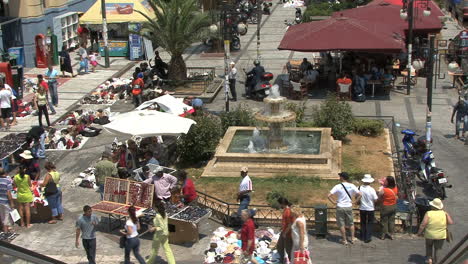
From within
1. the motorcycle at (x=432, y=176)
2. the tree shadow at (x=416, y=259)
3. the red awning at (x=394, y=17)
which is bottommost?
the tree shadow at (x=416, y=259)

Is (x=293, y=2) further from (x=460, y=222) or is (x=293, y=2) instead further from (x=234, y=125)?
(x=460, y=222)

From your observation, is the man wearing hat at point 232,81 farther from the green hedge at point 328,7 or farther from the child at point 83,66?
the green hedge at point 328,7

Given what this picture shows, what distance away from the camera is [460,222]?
14969 mm

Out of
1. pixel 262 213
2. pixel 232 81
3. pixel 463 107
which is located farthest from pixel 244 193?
pixel 232 81

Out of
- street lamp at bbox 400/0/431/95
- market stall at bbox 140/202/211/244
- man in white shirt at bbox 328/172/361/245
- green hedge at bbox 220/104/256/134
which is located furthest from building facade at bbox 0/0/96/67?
man in white shirt at bbox 328/172/361/245

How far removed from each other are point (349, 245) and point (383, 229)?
0.73m

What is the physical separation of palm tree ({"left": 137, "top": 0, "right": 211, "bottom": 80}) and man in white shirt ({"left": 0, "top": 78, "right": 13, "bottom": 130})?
667 centimetres

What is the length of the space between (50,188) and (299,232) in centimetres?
567

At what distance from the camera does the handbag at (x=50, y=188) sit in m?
15.1

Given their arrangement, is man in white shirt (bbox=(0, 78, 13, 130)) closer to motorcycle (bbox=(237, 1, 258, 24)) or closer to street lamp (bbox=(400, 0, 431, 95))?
street lamp (bbox=(400, 0, 431, 95))

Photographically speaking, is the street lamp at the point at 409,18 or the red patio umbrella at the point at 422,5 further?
the red patio umbrella at the point at 422,5

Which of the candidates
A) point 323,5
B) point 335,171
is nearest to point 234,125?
point 335,171

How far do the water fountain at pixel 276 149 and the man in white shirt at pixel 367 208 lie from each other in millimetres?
3036

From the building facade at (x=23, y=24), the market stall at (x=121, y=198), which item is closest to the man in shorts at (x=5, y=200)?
the market stall at (x=121, y=198)
